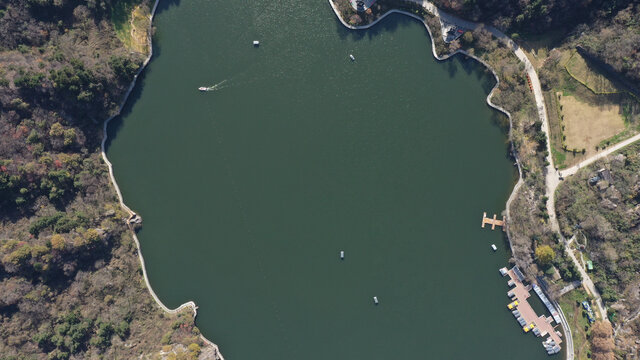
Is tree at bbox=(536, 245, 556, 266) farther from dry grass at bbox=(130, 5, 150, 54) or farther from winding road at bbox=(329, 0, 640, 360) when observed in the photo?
dry grass at bbox=(130, 5, 150, 54)

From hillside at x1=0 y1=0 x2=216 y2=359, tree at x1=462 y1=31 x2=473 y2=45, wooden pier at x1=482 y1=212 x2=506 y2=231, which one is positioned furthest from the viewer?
wooden pier at x1=482 y1=212 x2=506 y2=231

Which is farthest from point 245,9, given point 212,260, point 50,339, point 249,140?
point 50,339

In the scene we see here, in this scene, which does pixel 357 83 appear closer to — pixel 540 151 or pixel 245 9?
pixel 245 9

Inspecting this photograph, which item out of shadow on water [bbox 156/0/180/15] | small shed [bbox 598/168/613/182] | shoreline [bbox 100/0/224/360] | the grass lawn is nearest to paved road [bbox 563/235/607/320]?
the grass lawn

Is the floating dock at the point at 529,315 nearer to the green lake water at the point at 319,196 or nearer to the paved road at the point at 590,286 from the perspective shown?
the green lake water at the point at 319,196

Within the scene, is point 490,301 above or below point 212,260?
above
